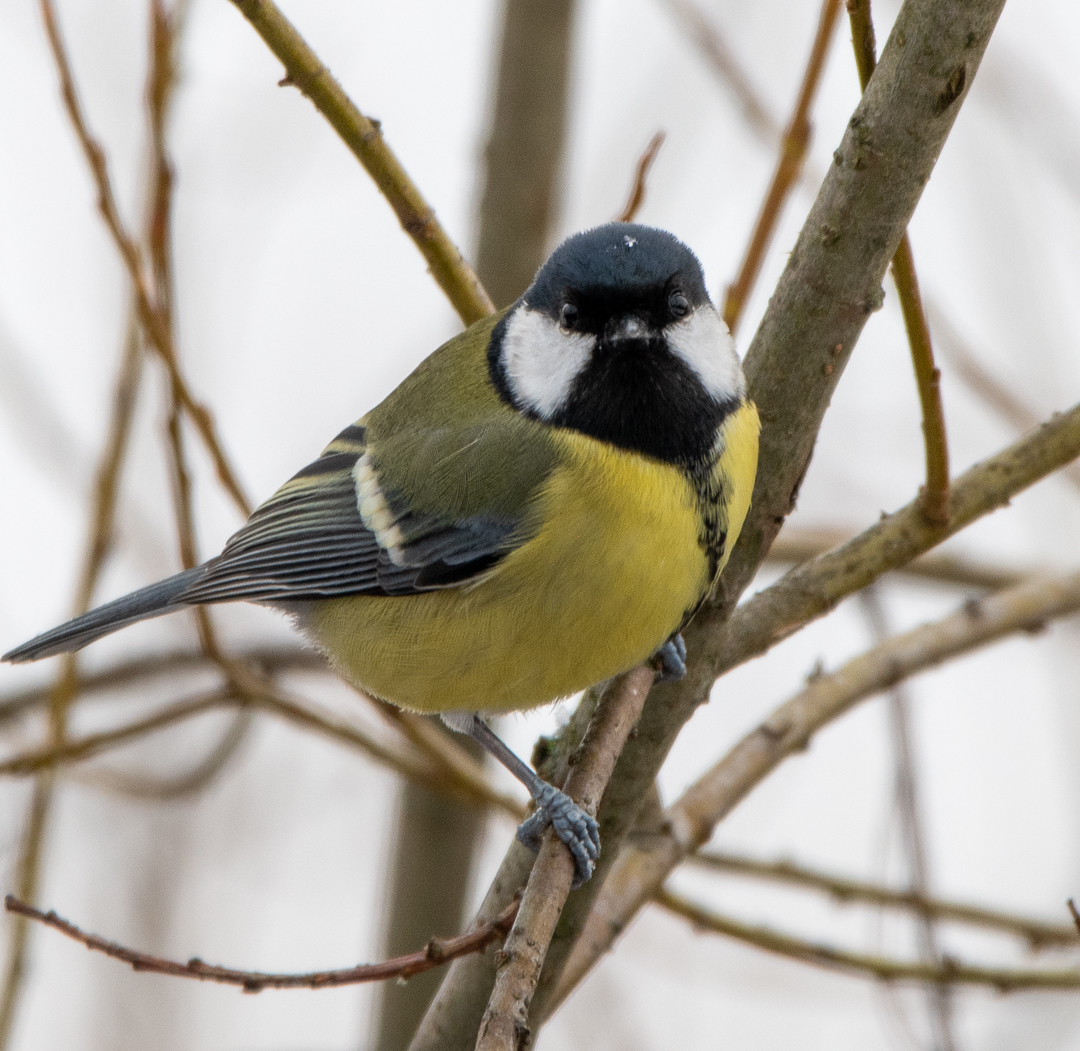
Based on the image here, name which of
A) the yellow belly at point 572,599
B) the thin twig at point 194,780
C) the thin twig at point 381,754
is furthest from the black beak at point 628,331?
the thin twig at point 194,780

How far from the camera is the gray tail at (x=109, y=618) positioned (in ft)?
7.29

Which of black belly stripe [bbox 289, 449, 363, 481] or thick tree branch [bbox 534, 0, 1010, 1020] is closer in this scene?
thick tree branch [bbox 534, 0, 1010, 1020]

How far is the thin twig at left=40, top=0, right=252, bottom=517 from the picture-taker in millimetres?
1821

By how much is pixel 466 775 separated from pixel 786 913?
289 cm

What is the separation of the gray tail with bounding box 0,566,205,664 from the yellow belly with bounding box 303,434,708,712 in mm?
474

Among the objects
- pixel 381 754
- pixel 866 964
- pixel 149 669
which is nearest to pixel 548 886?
pixel 381 754

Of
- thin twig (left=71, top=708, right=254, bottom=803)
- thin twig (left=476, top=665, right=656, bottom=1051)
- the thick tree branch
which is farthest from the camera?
thin twig (left=71, top=708, right=254, bottom=803)

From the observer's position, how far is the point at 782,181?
6.82ft

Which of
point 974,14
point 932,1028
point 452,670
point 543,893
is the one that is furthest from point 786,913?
Answer: point 974,14

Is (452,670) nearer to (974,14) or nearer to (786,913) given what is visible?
(974,14)

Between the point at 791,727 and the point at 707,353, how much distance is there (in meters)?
0.64

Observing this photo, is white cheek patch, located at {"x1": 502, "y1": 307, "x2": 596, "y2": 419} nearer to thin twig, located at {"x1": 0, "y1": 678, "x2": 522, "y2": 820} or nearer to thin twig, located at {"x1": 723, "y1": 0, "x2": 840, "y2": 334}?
thin twig, located at {"x1": 723, "y1": 0, "x2": 840, "y2": 334}

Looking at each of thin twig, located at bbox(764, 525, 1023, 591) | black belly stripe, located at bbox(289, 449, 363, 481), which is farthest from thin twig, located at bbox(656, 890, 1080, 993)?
black belly stripe, located at bbox(289, 449, 363, 481)

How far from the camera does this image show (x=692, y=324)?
1.99 m
